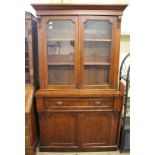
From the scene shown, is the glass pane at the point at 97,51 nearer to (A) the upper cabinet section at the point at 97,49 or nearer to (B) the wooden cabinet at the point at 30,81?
(A) the upper cabinet section at the point at 97,49

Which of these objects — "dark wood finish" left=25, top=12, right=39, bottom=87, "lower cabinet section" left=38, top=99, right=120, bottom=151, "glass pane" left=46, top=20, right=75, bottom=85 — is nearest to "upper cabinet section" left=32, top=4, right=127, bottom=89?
"glass pane" left=46, top=20, right=75, bottom=85

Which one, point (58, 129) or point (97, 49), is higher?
point (97, 49)

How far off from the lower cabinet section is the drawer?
0.01 m

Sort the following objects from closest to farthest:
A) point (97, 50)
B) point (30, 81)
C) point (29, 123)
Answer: point (29, 123) < point (30, 81) < point (97, 50)

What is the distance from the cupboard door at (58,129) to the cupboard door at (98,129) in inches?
4.8

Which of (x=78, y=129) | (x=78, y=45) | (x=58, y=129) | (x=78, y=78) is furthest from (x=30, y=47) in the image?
(x=78, y=129)

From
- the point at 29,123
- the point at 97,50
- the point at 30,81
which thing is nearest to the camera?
the point at 29,123

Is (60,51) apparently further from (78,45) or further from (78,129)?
(78,129)

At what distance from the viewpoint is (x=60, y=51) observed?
2258mm

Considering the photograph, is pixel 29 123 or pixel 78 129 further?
pixel 78 129

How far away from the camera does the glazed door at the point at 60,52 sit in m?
2.11

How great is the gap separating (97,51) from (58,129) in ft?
3.84
